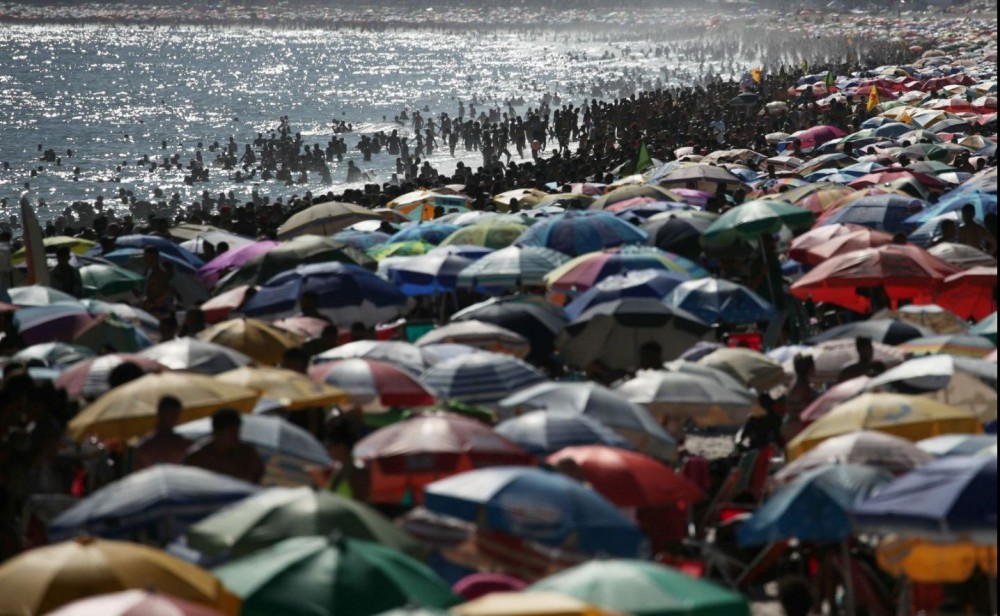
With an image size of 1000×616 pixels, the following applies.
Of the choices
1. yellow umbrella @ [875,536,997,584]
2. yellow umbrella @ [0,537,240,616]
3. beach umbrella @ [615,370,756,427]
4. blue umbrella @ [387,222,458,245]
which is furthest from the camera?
blue umbrella @ [387,222,458,245]

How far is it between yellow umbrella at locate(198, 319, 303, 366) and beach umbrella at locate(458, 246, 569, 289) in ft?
10.1

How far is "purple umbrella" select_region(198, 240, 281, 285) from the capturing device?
58.1 ft

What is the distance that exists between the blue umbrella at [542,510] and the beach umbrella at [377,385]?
2952 mm

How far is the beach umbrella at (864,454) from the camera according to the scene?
348 inches

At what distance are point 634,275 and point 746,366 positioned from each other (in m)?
2.49

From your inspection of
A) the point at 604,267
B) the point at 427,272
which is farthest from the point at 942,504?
the point at 427,272

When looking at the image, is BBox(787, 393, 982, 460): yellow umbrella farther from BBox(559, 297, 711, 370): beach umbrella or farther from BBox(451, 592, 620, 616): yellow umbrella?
BBox(451, 592, 620, 616): yellow umbrella

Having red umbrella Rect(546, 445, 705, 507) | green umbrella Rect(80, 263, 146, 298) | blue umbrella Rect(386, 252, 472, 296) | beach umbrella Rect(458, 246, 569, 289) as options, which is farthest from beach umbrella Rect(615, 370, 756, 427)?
green umbrella Rect(80, 263, 146, 298)

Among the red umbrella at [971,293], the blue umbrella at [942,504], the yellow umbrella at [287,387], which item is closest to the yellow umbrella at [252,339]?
the yellow umbrella at [287,387]

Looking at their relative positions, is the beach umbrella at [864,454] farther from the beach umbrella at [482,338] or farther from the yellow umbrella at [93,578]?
the beach umbrella at [482,338]

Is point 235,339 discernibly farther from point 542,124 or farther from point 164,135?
point 164,135

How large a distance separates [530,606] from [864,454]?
3.48m

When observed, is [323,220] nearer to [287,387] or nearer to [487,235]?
[487,235]

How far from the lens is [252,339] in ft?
41.0
